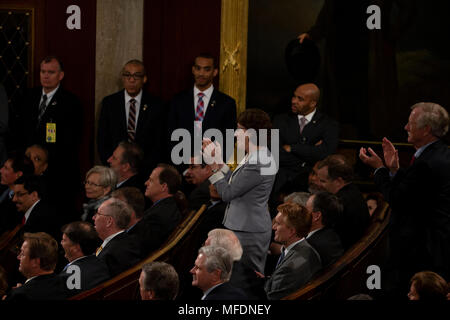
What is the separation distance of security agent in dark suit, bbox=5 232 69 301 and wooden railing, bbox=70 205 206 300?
0.15 metres

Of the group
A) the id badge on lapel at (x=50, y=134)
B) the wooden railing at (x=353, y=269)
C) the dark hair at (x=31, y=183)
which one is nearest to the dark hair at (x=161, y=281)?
the wooden railing at (x=353, y=269)

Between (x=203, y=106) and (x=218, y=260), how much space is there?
3.54m

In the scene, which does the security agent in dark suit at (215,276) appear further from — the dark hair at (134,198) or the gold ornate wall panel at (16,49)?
the gold ornate wall panel at (16,49)

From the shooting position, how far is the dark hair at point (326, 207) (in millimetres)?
5098

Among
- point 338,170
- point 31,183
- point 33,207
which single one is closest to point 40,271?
point 33,207

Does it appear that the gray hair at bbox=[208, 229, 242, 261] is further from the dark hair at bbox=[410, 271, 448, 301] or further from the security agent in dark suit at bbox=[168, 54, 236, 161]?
the security agent in dark suit at bbox=[168, 54, 236, 161]

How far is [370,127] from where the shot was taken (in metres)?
8.18

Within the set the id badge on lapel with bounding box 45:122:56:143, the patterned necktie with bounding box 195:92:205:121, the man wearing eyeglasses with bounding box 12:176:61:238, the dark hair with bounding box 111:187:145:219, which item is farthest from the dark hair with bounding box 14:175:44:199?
the patterned necktie with bounding box 195:92:205:121

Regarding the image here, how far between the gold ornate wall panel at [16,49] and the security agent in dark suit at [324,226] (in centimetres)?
443

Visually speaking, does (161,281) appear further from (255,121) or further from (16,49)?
(16,49)

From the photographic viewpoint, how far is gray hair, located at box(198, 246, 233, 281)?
430cm
